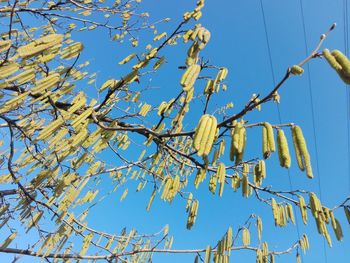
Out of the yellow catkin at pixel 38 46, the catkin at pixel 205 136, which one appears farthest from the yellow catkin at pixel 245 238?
the yellow catkin at pixel 38 46

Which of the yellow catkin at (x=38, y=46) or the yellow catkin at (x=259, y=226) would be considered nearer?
the yellow catkin at (x=38, y=46)

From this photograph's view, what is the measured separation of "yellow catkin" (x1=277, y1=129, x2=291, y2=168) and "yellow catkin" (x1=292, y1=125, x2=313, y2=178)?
1.6 inches

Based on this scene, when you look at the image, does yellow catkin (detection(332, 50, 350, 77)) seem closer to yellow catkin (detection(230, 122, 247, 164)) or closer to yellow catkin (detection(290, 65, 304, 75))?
yellow catkin (detection(290, 65, 304, 75))

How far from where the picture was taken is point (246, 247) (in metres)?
3.15

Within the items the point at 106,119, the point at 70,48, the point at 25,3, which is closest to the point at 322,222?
the point at 106,119

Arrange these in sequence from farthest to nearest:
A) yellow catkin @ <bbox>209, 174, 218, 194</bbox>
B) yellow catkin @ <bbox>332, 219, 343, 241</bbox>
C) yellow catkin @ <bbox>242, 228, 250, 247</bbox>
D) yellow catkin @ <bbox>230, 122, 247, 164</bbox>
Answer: yellow catkin @ <bbox>242, 228, 250, 247</bbox> < yellow catkin @ <bbox>209, 174, 218, 194</bbox> < yellow catkin @ <bbox>332, 219, 343, 241</bbox> < yellow catkin @ <bbox>230, 122, 247, 164</bbox>

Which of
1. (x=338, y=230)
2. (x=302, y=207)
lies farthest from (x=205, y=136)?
(x=302, y=207)

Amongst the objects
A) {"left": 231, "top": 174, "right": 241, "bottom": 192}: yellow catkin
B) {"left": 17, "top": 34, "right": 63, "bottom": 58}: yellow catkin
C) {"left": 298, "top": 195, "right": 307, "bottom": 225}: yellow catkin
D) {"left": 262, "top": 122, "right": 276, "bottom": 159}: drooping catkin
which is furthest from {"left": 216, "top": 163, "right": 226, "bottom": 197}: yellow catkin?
{"left": 17, "top": 34, "right": 63, "bottom": 58}: yellow catkin

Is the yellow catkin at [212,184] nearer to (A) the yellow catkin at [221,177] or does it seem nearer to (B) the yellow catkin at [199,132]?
(A) the yellow catkin at [221,177]

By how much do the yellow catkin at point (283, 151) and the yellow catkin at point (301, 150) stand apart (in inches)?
1.6

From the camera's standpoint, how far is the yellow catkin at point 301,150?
140 cm

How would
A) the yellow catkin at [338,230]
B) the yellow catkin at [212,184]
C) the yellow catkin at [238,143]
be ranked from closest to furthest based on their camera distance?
the yellow catkin at [238,143] < the yellow catkin at [338,230] < the yellow catkin at [212,184]

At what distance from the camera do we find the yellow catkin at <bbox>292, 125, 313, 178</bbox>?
1399 mm

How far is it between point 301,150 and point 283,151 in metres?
0.07
